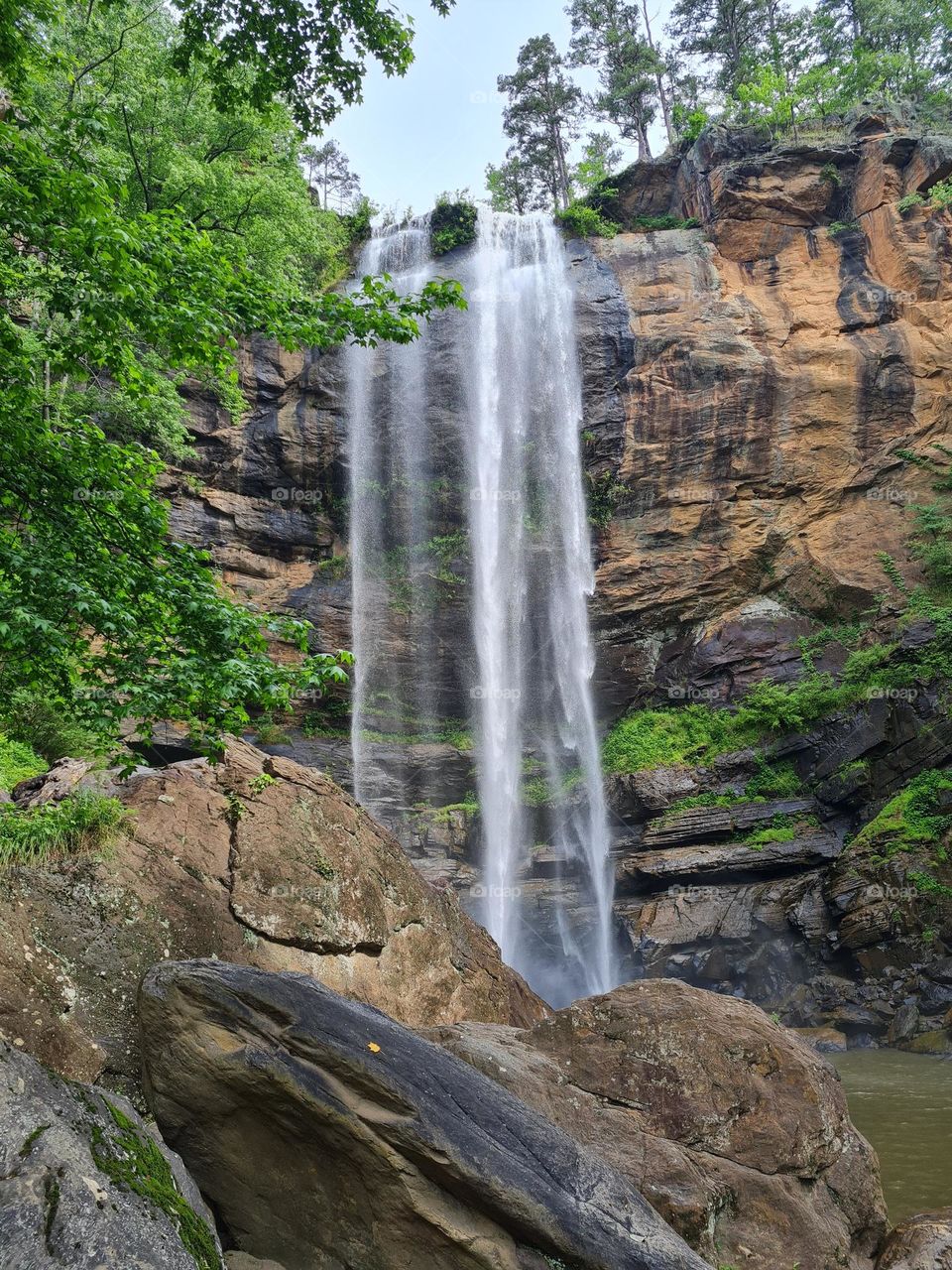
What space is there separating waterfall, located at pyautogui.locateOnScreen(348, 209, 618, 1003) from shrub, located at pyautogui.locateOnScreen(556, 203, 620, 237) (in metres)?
0.62

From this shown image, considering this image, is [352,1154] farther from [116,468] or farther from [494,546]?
[494,546]

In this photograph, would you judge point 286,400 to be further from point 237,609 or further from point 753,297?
point 237,609

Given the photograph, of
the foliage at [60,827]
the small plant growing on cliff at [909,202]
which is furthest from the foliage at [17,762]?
the small plant growing on cliff at [909,202]

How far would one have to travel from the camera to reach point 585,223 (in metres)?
25.5

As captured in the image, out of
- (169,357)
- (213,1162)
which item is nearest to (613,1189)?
(213,1162)

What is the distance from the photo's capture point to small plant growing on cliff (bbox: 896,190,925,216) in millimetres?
22109

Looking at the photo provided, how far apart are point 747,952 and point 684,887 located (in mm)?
1765

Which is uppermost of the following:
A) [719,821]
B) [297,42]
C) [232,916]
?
[297,42]

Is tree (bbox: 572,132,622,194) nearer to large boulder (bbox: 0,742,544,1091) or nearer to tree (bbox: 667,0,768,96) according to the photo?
tree (bbox: 667,0,768,96)

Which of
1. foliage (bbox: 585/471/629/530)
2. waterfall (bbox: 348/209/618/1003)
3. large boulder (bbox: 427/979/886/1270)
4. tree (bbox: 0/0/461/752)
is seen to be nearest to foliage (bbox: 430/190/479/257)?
waterfall (bbox: 348/209/618/1003)

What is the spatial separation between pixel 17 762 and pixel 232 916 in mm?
6956

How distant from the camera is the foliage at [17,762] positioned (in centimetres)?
1060

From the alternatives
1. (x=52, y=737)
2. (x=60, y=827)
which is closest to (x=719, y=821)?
(x=52, y=737)

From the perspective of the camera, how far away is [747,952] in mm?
15156
